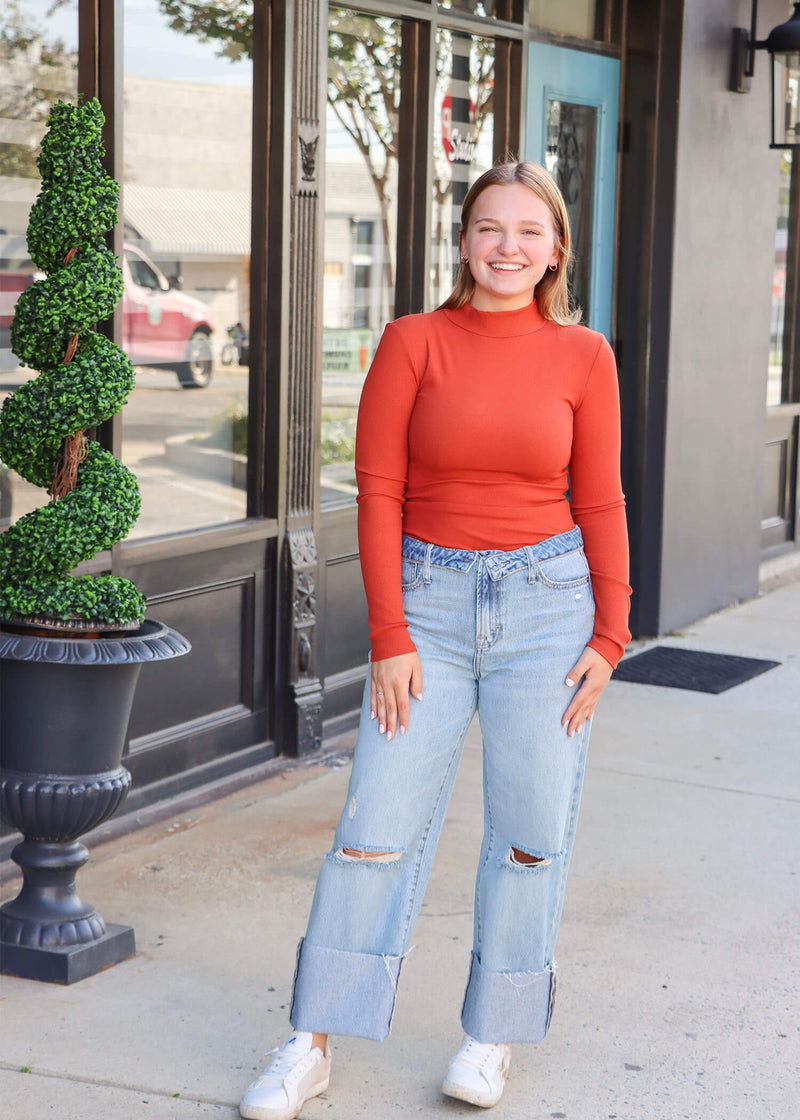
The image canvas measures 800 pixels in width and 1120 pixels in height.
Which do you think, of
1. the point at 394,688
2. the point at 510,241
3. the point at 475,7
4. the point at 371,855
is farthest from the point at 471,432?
the point at 475,7

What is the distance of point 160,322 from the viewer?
4.92 metres

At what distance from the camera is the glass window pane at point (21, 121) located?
423cm

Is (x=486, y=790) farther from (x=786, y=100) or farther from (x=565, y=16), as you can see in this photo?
(x=786, y=100)

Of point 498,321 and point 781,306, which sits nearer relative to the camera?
point 498,321

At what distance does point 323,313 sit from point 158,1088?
3.19 metres

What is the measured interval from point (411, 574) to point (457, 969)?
1296 mm

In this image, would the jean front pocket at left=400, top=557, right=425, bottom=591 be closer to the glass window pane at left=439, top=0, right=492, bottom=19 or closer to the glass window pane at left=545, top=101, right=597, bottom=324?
the glass window pane at left=439, top=0, right=492, bottom=19

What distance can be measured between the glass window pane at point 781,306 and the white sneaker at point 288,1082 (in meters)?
7.01

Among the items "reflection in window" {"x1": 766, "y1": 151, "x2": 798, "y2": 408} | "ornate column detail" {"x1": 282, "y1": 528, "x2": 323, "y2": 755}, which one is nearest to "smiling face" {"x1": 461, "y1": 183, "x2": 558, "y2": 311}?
"ornate column detail" {"x1": 282, "y1": 528, "x2": 323, "y2": 755}

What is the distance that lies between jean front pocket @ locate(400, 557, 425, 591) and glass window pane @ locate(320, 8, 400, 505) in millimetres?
2880

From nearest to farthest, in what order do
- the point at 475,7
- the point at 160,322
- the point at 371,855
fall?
the point at 371,855 → the point at 160,322 → the point at 475,7

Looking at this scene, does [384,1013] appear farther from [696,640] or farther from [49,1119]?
[696,640]

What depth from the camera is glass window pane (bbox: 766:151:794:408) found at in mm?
9336

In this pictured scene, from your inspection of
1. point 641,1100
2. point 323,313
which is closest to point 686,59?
point 323,313
